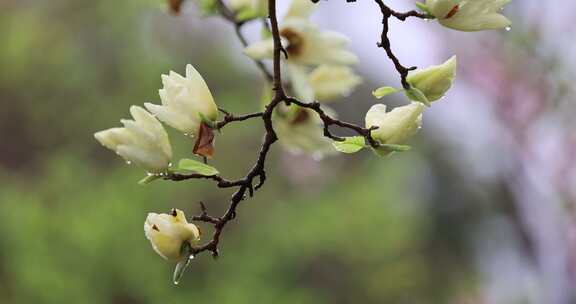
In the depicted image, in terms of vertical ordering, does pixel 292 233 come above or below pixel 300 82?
above

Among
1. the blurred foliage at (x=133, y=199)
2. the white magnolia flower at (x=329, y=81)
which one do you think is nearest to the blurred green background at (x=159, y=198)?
the blurred foliage at (x=133, y=199)

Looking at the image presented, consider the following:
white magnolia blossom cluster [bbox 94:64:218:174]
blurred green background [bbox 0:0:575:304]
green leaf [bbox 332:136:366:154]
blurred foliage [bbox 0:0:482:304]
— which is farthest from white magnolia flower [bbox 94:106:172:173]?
blurred foliage [bbox 0:0:482:304]

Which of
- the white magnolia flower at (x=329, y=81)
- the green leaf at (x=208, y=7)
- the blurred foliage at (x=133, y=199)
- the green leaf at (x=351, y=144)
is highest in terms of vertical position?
the blurred foliage at (x=133, y=199)

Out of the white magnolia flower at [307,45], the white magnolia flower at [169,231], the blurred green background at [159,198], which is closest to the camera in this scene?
the white magnolia flower at [169,231]

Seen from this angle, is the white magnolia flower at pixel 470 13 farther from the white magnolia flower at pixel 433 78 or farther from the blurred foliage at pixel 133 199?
the blurred foliage at pixel 133 199

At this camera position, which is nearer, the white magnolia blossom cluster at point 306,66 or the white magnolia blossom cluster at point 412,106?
the white magnolia blossom cluster at point 412,106

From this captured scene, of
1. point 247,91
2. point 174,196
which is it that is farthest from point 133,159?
point 247,91

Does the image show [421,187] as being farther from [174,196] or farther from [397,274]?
[174,196]

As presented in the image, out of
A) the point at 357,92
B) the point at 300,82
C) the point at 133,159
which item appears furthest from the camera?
the point at 357,92

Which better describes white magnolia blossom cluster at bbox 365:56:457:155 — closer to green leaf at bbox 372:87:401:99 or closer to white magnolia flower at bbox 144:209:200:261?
green leaf at bbox 372:87:401:99
